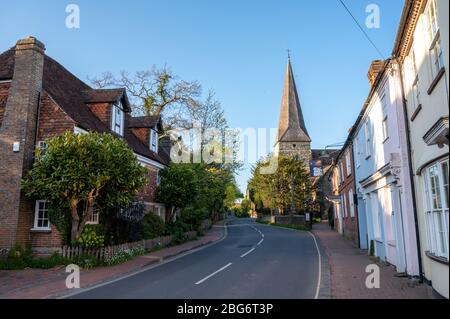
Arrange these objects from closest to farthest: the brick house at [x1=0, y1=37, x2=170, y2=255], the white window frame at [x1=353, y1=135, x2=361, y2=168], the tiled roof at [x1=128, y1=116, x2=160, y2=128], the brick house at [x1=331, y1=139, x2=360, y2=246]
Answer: the brick house at [x1=0, y1=37, x2=170, y2=255]
the white window frame at [x1=353, y1=135, x2=361, y2=168]
the brick house at [x1=331, y1=139, x2=360, y2=246]
the tiled roof at [x1=128, y1=116, x2=160, y2=128]

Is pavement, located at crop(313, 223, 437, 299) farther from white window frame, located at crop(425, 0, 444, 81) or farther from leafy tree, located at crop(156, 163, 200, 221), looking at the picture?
leafy tree, located at crop(156, 163, 200, 221)

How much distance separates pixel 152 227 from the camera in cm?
2247

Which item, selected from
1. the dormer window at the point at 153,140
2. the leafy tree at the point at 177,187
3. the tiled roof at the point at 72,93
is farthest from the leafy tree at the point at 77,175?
the dormer window at the point at 153,140

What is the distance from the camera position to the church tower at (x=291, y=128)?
231 feet

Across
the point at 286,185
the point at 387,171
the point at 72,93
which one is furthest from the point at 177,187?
the point at 286,185

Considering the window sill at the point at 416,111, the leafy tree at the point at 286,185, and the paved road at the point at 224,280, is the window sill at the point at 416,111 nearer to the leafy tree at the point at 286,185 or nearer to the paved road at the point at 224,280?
the paved road at the point at 224,280

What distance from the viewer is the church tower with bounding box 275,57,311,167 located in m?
70.5

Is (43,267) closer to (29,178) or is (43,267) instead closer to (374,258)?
(29,178)

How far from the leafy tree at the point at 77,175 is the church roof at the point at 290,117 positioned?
56104 millimetres

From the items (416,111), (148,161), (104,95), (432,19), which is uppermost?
(104,95)

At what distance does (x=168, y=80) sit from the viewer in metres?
39.2

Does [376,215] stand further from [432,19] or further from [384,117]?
[432,19]

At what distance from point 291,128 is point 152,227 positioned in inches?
2096

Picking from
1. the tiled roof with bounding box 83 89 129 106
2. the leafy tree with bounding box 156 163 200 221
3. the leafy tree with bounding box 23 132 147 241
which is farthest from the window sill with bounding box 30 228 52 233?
the leafy tree with bounding box 156 163 200 221
